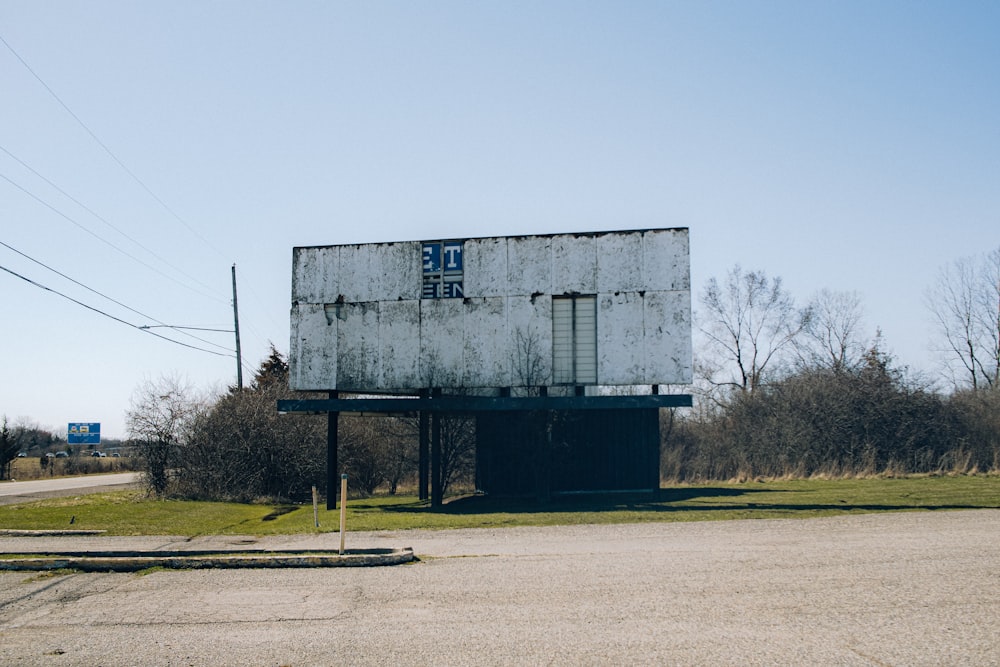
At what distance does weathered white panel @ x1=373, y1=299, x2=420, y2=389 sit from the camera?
24.2 metres

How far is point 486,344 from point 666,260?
228 inches

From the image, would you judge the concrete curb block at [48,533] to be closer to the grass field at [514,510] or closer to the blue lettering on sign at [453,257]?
the grass field at [514,510]

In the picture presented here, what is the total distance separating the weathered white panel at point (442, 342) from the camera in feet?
78.4

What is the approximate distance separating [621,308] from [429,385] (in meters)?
6.13

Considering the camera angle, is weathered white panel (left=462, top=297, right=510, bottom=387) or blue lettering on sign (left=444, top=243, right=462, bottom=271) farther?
blue lettering on sign (left=444, top=243, right=462, bottom=271)

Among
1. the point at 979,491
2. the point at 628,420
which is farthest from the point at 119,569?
the point at 979,491

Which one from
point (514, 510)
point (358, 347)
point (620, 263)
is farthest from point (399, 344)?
point (620, 263)

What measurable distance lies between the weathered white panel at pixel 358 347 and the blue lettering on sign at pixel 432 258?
78.5 inches

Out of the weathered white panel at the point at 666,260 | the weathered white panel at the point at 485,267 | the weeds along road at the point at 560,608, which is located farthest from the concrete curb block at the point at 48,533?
the weathered white panel at the point at 666,260

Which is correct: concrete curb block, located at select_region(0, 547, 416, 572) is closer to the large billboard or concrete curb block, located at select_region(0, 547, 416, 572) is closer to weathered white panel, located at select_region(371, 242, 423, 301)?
weathered white panel, located at select_region(371, 242, 423, 301)

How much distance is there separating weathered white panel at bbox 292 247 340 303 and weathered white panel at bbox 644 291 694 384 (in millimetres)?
9653

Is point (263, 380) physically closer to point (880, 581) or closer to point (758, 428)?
point (758, 428)

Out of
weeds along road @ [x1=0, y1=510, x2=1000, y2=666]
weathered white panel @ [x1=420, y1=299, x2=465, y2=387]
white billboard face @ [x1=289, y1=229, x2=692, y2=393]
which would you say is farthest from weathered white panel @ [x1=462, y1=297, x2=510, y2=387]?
weeds along road @ [x1=0, y1=510, x2=1000, y2=666]

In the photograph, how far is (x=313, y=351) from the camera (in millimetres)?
24875
